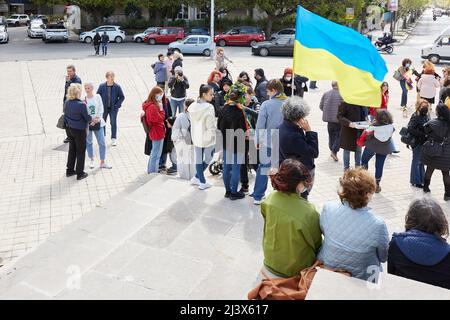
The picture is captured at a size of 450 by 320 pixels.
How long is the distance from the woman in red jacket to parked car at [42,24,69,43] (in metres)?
29.0

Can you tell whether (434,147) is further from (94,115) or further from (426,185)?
(94,115)

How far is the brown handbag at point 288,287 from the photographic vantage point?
3.50m

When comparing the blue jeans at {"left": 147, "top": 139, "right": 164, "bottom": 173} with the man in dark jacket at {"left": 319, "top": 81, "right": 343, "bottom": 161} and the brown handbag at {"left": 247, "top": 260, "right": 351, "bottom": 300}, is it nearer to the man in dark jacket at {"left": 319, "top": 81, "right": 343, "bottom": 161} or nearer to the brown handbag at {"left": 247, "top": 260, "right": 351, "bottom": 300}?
the man in dark jacket at {"left": 319, "top": 81, "right": 343, "bottom": 161}

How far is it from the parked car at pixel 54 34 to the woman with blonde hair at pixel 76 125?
28.2m

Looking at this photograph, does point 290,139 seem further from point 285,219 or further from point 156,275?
point 156,275

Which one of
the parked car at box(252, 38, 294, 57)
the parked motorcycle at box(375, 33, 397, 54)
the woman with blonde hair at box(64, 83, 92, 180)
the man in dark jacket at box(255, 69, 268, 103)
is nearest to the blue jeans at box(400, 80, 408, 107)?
the man in dark jacket at box(255, 69, 268, 103)

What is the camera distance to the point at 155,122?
25.2 ft

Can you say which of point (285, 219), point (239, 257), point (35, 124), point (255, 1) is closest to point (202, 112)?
point (239, 257)

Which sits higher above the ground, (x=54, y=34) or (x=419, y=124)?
(x=54, y=34)

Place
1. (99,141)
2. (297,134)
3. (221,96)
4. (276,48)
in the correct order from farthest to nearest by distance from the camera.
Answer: (276,48), (221,96), (99,141), (297,134)

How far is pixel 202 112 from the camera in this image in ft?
22.6

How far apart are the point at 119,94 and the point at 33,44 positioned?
26333 mm

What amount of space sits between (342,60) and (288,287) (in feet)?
10.3

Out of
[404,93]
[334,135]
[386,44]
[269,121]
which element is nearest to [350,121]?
[334,135]
